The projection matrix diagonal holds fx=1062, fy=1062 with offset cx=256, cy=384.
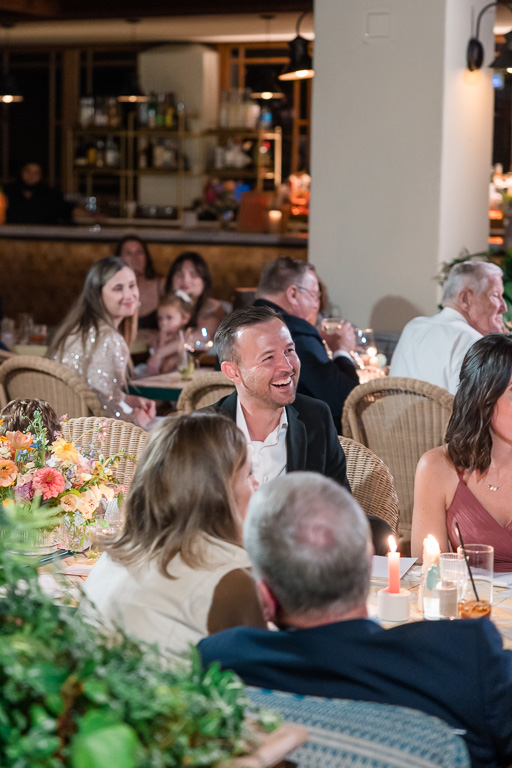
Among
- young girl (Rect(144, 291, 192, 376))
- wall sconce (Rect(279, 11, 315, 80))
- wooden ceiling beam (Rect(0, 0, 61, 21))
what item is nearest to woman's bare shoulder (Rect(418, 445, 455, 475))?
young girl (Rect(144, 291, 192, 376))

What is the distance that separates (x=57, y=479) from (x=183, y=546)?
73 centimetres

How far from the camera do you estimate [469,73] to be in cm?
613

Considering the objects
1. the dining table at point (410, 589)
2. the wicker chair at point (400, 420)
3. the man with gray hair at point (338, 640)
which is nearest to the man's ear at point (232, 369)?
the dining table at point (410, 589)

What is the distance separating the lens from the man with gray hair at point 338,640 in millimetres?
1339

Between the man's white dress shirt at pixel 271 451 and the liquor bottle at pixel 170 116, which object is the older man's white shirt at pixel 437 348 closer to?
the man's white dress shirt at pixel 271 451

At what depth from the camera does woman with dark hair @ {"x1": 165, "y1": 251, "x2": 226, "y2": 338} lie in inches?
258

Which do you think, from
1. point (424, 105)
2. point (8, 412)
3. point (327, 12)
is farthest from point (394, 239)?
point (8, 412)

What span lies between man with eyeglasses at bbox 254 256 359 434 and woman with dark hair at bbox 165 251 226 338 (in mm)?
1745

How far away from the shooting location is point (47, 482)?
7.59ft

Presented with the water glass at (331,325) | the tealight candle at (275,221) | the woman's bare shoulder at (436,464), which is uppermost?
the tealight candle at (275,221)

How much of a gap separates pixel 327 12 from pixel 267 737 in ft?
18.4

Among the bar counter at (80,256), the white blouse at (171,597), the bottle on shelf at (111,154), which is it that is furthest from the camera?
the bottle on shelf at (111,154)

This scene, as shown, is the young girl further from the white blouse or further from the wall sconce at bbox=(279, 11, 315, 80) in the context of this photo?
the white blouse

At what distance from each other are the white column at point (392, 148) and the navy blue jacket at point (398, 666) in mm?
4779
